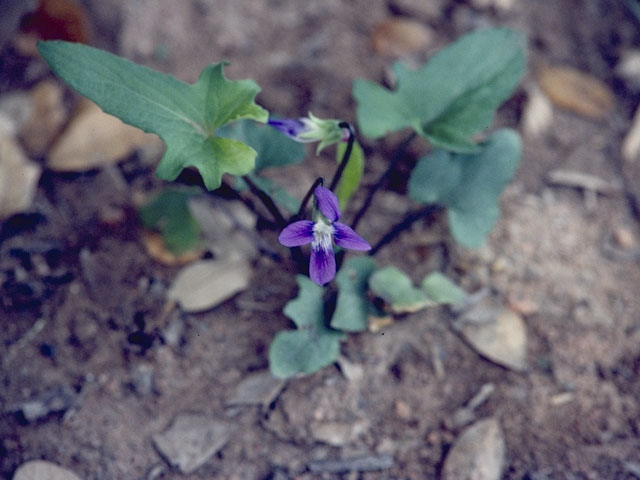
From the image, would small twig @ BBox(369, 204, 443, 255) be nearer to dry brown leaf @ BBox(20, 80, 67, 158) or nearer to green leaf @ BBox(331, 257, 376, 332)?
green leaf @ BBox(331, 257, 376, 332)

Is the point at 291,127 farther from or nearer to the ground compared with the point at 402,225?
farther from the ground

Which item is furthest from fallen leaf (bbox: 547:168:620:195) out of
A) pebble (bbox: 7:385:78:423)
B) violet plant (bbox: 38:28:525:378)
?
pebble (bbox: 7:385:78:423)

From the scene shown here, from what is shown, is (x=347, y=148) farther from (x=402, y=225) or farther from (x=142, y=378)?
(x=142, y=378)

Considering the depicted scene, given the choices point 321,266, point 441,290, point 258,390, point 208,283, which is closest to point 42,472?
point 258,390

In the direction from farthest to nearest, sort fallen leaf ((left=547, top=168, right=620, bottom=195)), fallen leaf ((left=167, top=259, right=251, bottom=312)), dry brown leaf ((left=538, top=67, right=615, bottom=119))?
dry brown leaf ((left=538, top=67, right=615, bottom=119)) < fallen leaf ((left=547, top=168, right=620, bottom=195)) < fallen leaf ((left=167, top=259, right=251, bottom=312))

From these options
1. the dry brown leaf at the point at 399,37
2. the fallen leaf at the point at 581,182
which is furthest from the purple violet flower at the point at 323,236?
the dry brown leaf at the point at 399,37
